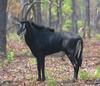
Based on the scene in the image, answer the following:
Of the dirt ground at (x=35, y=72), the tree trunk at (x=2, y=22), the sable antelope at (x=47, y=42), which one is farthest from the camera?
the tree trunk at (x=2, y=22)

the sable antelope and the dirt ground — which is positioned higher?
the sable antelope

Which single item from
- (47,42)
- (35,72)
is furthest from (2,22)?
(47,42)

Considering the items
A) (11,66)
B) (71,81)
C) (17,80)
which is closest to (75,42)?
(71,81)

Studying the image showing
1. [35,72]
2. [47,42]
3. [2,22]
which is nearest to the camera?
[47,42]

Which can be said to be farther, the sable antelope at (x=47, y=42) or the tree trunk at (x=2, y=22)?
the tree trunk at (x=2, y=22)

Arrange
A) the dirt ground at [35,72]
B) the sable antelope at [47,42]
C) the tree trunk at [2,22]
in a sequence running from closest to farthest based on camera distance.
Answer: the dirt ground at [35,72] < the sable antelope at [47,42] < the tree trunk at [2,22]

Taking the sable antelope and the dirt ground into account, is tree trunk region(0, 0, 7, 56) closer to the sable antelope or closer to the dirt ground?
the dirt ground

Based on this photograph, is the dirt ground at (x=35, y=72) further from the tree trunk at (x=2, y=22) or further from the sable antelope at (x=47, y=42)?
the tree trunk at (x=2, y=22)

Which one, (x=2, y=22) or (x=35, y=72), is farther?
(x=2, y=22)

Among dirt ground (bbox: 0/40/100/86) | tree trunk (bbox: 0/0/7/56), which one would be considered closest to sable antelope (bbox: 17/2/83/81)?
dirt ground (bbox: 0/40/100/86)

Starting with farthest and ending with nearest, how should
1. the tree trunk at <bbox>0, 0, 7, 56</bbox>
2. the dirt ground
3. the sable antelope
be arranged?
the tree trunk at <bbox>0, 0, 7, 56</bbox> → the sable antelope → the dirt ground

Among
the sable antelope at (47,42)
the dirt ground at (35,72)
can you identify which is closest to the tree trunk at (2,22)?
the dirt ground at (35,72)

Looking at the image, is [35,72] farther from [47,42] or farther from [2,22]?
[2,22]

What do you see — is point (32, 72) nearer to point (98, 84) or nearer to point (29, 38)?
point (29, 38)
